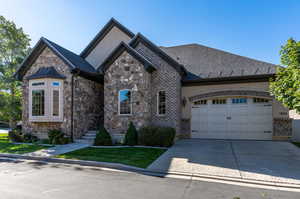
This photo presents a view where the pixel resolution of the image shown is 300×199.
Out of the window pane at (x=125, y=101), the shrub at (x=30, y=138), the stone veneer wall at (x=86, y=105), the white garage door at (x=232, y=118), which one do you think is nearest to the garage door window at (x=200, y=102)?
the white garage door at (x=232, y=118)

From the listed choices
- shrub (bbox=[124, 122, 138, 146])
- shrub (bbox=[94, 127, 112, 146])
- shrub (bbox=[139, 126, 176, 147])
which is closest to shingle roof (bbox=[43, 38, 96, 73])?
shrub (bbox=[94, 127, 112, 146])

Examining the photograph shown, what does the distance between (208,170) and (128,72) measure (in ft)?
24.2

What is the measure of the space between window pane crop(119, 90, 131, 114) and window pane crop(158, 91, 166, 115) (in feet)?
6.49

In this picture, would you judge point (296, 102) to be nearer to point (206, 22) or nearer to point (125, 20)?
point (206, 22)

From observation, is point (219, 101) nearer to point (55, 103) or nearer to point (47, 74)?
point (55, 103)

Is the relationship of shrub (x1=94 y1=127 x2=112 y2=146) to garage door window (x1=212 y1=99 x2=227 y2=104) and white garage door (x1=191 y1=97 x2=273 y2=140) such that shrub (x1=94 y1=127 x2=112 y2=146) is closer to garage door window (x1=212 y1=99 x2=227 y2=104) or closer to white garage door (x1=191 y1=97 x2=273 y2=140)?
white garage door (x1=191 y1=97 x2=273 y2=140)

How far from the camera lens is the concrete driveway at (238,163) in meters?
5.17

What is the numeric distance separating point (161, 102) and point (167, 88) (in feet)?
3.26

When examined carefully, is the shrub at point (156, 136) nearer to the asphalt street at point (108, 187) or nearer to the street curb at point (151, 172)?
the street curb at point (151, 172)

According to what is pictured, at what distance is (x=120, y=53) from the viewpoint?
36.4ft

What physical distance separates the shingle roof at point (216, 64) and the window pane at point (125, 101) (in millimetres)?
4290

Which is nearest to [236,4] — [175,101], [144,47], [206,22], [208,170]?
[206,22]

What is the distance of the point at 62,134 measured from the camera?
34.7 feet

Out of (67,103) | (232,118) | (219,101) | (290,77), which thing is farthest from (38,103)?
(290,77)
